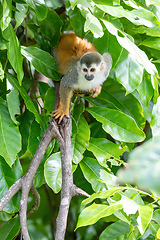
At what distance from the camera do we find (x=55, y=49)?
246 cm

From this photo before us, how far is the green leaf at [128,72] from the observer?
71.4 inches

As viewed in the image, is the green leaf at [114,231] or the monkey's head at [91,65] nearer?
the green leaf at [114,231]

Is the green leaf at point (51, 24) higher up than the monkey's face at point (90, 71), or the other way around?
the green leaf at point (51, 24)

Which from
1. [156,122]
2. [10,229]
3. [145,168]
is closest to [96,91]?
[156,122]

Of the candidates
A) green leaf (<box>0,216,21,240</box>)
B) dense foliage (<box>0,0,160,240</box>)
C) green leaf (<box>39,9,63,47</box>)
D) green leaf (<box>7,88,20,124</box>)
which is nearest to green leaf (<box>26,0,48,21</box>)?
dense foliage (<box>0,0,160,240</box>)

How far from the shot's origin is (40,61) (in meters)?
2.02

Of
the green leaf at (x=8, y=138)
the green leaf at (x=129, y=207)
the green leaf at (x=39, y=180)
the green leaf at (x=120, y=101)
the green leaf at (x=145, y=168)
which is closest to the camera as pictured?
the green leaf at (x=145, y=168)

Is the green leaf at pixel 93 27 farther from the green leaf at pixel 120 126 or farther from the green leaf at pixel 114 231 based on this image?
the green leaf at pixel 114 231

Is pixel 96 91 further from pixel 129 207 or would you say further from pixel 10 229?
pixel 129 207

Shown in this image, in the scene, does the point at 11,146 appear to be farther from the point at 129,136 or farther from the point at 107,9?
the point at 107,9

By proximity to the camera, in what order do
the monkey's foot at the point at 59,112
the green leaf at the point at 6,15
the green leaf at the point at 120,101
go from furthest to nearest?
the green leaf at the point at 120,101
the monkey's foot at the point at 59,112
the green leaf at the point at 6,15

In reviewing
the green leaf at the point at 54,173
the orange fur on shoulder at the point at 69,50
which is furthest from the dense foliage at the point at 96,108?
the orange fur on shoulder at the point at 69,50

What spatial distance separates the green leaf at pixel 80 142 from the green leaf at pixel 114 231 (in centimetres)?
48

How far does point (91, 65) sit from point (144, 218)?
1478 mm
